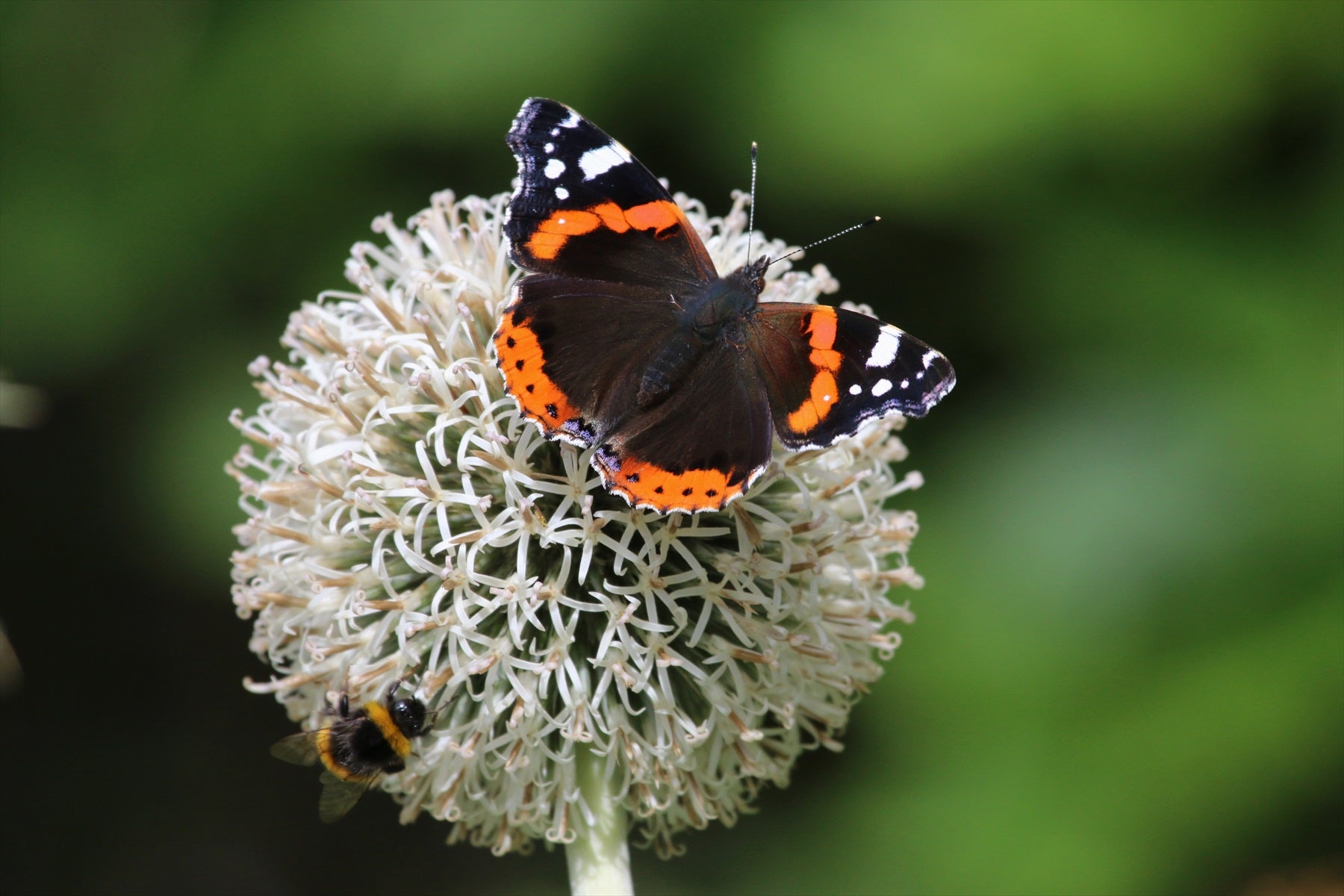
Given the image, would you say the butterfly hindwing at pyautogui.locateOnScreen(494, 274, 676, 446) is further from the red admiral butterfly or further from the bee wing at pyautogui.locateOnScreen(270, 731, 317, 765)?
the bee wing at pyautogui.locateOnScreen(270, 731, 317, 765)

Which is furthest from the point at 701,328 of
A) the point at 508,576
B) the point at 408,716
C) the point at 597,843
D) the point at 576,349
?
the point at 597,843

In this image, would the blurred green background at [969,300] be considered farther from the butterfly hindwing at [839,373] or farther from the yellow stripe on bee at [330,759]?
the yellow stripe on bee at [330,759]

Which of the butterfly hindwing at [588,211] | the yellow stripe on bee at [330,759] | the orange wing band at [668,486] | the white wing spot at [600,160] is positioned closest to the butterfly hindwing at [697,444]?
the orange wing band at [668,486]

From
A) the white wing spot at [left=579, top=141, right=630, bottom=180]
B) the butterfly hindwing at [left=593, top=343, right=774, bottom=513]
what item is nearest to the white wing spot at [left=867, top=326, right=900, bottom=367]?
the butterfly hindwing at [left=593, top=343, right=774, bottom=513]

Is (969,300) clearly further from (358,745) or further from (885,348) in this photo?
A: (358,745)

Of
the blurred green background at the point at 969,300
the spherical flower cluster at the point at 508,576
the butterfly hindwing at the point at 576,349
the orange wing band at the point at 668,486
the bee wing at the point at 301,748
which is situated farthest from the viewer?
the blurred green background at the point at 969,300

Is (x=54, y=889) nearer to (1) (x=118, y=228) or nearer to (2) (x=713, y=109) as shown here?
(1) (x=118, y=228)
